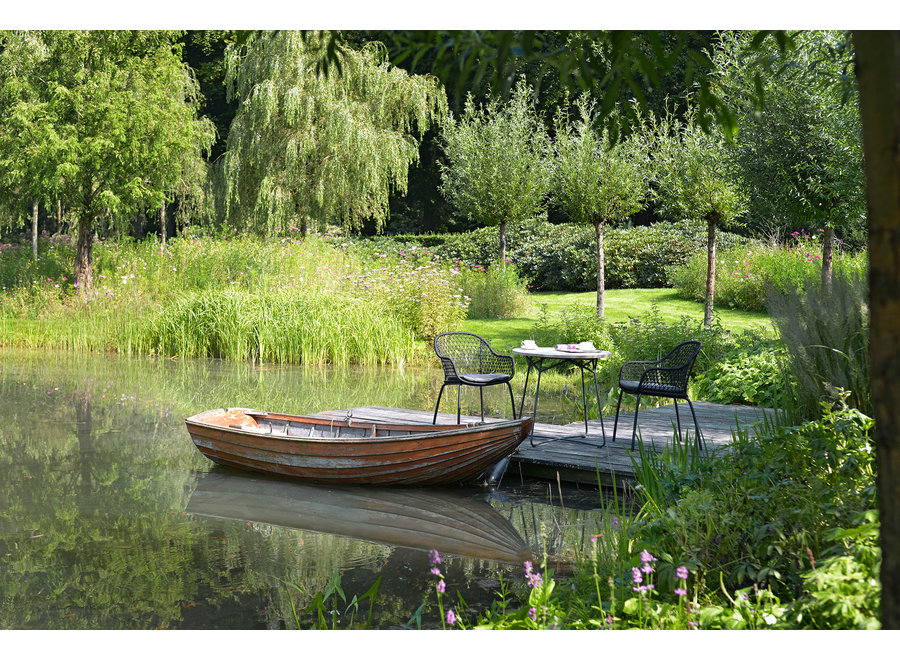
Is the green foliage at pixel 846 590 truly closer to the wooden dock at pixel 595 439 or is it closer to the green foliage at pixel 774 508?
the green foliage at pixel 774 508

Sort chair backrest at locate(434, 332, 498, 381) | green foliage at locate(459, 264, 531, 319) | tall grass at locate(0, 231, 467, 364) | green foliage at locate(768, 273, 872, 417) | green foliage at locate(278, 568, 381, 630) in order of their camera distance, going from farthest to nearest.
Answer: green foliage at locate(459, 264, 531, 319)
tall grass at locate(0, 231, 467, 364)
chair backrest at locate(434, 332, 498, 381)
green foliage at locate(768, 273, 872, 417)
green foliage at locate(278, 568, 381, 630)

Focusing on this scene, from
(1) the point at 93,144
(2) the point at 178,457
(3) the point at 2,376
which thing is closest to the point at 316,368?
(3) the point at 2,376

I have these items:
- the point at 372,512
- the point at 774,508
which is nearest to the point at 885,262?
the point at 774,508

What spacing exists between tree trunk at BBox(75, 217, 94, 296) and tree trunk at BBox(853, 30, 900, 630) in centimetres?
1702

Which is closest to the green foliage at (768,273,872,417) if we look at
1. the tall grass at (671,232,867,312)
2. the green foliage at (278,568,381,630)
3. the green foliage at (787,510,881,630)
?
the green foliage at (787,510,881,630)

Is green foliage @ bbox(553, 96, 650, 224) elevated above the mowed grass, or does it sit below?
above

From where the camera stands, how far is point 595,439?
750 cm

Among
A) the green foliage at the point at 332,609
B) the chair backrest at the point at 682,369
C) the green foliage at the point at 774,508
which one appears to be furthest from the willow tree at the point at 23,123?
the green foliage at the point at 774,508

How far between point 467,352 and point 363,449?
1.96 m

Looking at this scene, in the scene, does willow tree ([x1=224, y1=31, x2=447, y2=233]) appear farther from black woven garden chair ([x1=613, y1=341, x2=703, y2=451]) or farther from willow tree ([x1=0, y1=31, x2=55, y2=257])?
black woven garden chair ([x1=613, y1=341, x2=703, y2=451])

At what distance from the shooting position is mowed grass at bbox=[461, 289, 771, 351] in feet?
50.2

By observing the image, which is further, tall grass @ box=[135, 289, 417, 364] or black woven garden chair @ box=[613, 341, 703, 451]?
tall grass @ box=[135, 289, 417, 364]

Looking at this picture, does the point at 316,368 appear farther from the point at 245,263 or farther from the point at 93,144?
the point at 93,144
